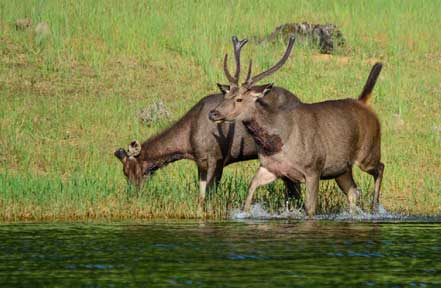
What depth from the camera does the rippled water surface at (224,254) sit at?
10203mm

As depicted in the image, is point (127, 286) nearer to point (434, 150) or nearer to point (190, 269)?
point (190, 269)

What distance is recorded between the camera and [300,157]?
15648mm

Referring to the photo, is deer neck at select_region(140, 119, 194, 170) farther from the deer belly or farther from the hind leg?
the hind leg

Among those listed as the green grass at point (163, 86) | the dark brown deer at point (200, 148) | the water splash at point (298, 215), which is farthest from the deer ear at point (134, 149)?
the water splash at point (298, 215)

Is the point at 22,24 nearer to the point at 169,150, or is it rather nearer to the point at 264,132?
the point at 169,150

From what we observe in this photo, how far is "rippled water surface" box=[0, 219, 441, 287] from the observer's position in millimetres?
10203

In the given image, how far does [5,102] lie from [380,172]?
828 centimetres

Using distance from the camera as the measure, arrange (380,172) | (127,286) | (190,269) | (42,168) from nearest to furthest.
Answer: (127,286)
(190,269)
(380,172)
(42,168)

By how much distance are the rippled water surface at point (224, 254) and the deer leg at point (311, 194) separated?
696 mm

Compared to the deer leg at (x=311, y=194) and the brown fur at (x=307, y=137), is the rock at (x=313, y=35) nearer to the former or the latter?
the brown fur at (x=307, y=137)

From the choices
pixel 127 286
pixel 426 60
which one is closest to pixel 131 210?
pixel 127 286

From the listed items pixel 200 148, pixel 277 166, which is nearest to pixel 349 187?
pixel 277 166

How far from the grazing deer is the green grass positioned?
0.84 metres

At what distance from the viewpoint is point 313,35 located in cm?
2652
